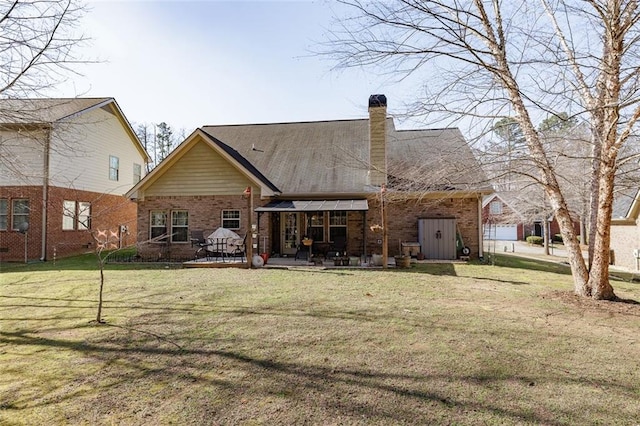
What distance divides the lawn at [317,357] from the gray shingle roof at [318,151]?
7.16 m

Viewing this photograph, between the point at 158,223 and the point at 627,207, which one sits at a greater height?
the point at 627,207

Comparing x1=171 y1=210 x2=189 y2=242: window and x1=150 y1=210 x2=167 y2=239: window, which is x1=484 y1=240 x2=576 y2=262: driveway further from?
x1=150 y1=210 x2=167 y2=239: window

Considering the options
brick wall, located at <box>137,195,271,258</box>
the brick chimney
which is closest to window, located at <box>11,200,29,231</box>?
brick wall, located at <box>137,195,271,258</box>

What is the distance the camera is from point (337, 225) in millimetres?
15930

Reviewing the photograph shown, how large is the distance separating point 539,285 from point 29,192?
19935 millimetres

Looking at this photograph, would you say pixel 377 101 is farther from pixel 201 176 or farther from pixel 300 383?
pixel 300 383

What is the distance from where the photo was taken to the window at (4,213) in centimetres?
1616

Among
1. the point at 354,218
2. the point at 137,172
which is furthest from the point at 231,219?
the point at 137,172

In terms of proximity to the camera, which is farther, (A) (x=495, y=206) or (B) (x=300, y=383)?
(A) (x=495, y=206)

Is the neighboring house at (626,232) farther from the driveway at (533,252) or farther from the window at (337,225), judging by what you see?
the window at (337,225)

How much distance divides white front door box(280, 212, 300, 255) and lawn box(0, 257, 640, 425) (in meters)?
7.80

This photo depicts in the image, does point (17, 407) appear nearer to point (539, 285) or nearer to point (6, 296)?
point (6, 296)

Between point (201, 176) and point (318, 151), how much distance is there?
595 centimetres

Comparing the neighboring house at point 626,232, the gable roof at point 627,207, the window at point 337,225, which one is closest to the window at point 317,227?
the window at point 337,225
